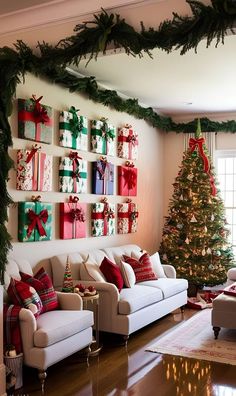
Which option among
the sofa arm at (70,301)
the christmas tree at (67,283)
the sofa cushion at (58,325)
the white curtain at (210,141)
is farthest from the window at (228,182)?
the sofa cushion at (58,325)

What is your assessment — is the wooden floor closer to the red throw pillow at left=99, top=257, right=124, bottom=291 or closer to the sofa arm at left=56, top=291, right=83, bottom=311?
the sofa arm at left=56, top=291, right=83, bottom=311

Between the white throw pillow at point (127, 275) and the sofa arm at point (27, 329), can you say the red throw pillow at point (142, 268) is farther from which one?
the sofa arm at point (27, 329)

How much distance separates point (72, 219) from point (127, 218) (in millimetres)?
1484

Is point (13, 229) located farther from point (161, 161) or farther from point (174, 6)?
point (161, 161)

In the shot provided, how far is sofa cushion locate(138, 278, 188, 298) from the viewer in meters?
5.66

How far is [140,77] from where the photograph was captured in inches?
225

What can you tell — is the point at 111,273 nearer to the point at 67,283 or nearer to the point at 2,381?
the point at 67,283

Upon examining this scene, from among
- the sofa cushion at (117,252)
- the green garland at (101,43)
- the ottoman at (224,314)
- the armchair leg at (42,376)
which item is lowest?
the armchair leg at (42,376)

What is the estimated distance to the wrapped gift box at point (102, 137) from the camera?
594cm

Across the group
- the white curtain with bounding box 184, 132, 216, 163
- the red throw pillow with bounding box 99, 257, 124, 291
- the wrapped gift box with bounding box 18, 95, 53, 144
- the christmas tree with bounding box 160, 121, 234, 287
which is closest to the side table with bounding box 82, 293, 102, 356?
the red throw pillow with bounding box 99, 257, 124, 291

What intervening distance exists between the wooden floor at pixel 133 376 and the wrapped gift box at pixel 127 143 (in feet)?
9.96

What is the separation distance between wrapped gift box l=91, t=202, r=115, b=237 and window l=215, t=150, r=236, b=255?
263cm

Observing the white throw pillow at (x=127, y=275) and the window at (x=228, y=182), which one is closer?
the white throw pillow at (x=127, y=275)

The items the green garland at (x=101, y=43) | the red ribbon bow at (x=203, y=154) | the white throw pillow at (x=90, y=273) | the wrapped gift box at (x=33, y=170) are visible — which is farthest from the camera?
the red ribbon bow at (x=203, y=154)
